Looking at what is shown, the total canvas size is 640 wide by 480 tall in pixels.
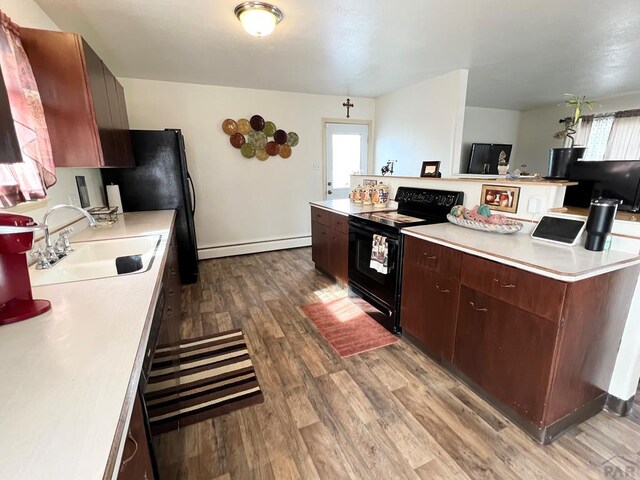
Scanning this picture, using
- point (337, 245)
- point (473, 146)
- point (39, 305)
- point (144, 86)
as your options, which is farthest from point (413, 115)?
point (39, 305)

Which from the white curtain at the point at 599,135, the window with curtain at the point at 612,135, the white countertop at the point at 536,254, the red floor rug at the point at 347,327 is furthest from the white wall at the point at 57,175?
the white curtain at the point at 599,135

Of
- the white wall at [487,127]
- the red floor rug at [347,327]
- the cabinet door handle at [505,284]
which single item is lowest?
the red floor rug at [347,327]

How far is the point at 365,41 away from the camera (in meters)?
2.78

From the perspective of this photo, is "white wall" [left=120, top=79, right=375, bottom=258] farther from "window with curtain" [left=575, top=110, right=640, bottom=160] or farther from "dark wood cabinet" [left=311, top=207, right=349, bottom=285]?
"window with curtain" [left=575, top=110, right=640, bottom=160]

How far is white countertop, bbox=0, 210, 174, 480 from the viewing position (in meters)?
0.53

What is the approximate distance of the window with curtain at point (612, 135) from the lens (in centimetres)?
534

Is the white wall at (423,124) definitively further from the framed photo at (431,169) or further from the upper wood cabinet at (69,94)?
the upper wood cabinet at (69,94)

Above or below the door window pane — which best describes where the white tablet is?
below

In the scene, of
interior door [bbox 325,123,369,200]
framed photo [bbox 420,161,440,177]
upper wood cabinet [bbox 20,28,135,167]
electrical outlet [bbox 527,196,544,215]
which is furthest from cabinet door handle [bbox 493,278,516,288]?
interior door [bbox 325,123,369,200]

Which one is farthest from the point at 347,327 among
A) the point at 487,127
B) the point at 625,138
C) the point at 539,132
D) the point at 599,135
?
the point at 539,132

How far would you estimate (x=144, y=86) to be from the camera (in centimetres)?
387

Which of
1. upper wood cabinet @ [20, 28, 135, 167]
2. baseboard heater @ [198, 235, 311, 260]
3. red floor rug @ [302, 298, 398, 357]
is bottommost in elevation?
red floor rug @ [302, 298, 398, 357]

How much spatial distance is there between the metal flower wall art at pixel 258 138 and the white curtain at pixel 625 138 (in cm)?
582

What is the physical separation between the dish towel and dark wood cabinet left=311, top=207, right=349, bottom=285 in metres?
0.55
